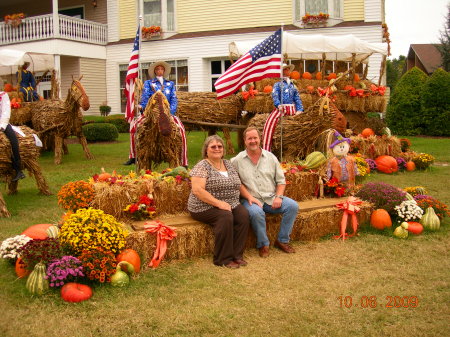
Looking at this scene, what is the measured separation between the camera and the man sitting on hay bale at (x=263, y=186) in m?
5.64

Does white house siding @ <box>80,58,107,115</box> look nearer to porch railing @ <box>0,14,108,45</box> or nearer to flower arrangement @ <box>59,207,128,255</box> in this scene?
porch railing @ <box>0,14,108,45</box>

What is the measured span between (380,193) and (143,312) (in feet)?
13.2

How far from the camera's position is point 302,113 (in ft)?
31.4

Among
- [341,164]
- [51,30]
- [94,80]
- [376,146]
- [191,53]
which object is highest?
[51,30]

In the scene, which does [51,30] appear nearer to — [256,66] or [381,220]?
[256,66]

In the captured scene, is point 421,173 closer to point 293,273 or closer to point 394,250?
point 394,250

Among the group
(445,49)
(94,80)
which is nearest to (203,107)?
(94,80)

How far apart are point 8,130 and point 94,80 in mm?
16952

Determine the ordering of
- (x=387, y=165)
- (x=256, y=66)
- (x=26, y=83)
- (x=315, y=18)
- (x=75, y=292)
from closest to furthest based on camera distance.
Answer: (x=75, y=292) → (x=256, y=66) → (x=387, y=165) → (x=26, y=83) → (x=315, y=18)

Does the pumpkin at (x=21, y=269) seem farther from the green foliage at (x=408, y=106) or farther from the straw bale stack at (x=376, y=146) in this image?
the green foliage at (x=408, y=106)

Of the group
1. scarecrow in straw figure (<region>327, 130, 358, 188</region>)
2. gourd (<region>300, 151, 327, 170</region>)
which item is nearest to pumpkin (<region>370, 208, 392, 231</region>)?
scarecrow in straw figure (<region>327, 130, 358, 188</region>)

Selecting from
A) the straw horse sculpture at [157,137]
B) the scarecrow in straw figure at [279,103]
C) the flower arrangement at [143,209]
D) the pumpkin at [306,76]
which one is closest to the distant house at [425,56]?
the pumpkin at [306,76]

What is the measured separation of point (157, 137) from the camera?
26.4 feet

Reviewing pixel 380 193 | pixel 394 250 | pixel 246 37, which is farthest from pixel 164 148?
pixel 246 37
